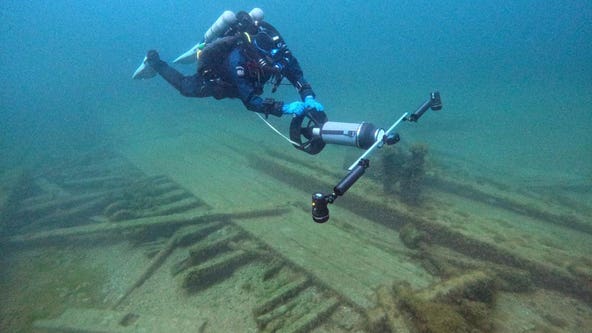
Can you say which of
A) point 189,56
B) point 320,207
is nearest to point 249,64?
point 320,207

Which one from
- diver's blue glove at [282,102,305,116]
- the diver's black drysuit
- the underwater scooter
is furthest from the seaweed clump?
the diver's black drysuit

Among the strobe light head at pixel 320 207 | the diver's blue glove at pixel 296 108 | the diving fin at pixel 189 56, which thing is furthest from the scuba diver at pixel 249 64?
the strobe light head at pixel 320 207

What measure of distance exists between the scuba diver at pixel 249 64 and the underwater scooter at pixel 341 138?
0.27 m

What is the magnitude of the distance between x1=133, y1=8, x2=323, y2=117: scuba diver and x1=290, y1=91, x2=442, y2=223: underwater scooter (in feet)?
0.88

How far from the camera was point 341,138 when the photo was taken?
4117 millimetres

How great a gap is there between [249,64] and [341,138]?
75.6 inches

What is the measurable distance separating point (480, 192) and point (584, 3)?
191 m

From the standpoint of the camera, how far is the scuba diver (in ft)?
16.2

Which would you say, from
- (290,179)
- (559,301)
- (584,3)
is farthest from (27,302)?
(584,3)

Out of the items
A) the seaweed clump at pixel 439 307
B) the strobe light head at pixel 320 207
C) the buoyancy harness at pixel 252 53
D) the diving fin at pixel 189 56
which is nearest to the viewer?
the strobe light head at pixel 320 207

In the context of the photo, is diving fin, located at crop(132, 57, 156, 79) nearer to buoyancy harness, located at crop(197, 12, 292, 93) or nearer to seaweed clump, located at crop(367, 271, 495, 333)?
buoyancy harness, located at crop(197, 12, 292, 93)

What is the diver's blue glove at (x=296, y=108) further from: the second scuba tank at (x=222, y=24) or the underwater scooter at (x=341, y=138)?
the second scuba tank at (x=222, y=24)

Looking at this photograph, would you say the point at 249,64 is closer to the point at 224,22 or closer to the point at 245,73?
the point at 245,73

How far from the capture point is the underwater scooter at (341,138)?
303 centimetres
